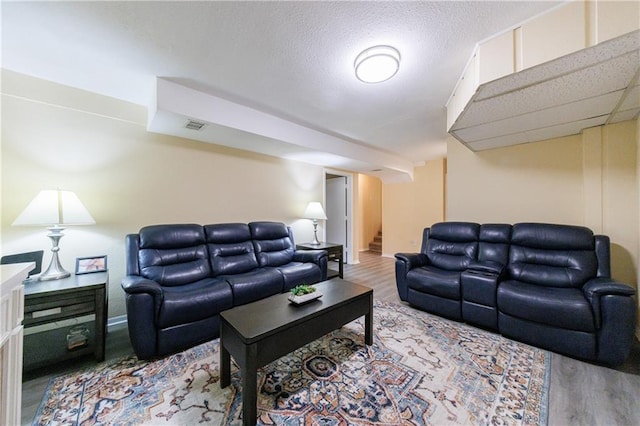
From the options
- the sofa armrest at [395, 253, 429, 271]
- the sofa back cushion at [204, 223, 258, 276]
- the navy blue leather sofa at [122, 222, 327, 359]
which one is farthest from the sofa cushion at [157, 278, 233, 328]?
the sofa armrest at [395, 253, 429, 271]

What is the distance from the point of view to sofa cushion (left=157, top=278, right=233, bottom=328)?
72.4 inches

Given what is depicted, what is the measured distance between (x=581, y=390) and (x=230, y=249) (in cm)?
322

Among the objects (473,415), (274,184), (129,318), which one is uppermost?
(274,184)

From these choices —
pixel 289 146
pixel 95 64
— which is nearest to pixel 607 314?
pixel 289 146

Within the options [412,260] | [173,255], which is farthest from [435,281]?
[173,255]

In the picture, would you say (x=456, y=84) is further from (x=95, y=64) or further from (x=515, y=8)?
(x=95, y=64)

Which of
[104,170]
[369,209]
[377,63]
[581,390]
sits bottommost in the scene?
[581,390]

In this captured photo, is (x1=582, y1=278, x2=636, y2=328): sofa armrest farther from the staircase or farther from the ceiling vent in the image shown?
the staircase

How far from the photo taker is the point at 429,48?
1727mm

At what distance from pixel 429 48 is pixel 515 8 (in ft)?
1.62

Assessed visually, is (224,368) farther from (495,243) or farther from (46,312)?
(495,243)

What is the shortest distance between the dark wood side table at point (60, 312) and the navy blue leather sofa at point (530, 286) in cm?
296

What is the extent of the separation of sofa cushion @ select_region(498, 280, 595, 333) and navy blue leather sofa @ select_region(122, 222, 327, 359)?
6.50ft

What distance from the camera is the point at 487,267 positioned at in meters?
2.38
